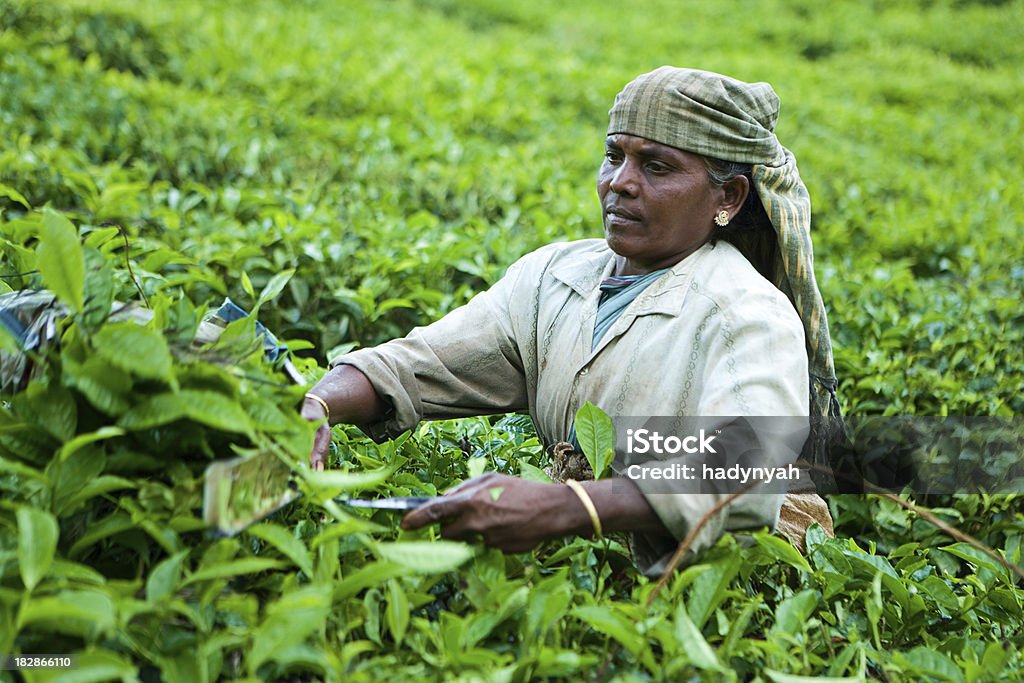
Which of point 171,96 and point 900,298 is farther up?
point 171,96

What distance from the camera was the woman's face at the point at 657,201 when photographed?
6.17 ft

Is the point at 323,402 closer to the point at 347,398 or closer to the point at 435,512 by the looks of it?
the point at 347,398

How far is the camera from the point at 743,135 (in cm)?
187

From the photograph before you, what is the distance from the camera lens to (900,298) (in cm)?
348

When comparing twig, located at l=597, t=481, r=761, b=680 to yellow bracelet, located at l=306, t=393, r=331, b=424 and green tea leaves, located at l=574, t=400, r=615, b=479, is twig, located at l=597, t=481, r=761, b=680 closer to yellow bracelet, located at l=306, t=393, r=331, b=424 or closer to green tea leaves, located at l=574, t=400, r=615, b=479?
green tea leaves, located at l=574, t=400, r=615, b=479

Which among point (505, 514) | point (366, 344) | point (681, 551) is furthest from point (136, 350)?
point (366, 344)

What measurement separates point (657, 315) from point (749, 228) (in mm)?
328

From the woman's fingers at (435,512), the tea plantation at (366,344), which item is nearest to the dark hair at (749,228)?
the tea plantation at (366,344)

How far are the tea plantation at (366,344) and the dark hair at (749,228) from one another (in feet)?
1.96

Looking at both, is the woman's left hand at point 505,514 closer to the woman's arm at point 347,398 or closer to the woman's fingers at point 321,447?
A: the woman's fingers at point 321,447

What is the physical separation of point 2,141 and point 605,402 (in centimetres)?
285

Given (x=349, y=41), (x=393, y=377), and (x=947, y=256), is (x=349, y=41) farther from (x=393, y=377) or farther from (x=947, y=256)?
(x=393, y=377)

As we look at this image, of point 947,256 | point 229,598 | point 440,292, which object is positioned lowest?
point 947,256

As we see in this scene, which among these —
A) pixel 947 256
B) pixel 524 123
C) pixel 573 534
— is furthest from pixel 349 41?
pixel 573 534
